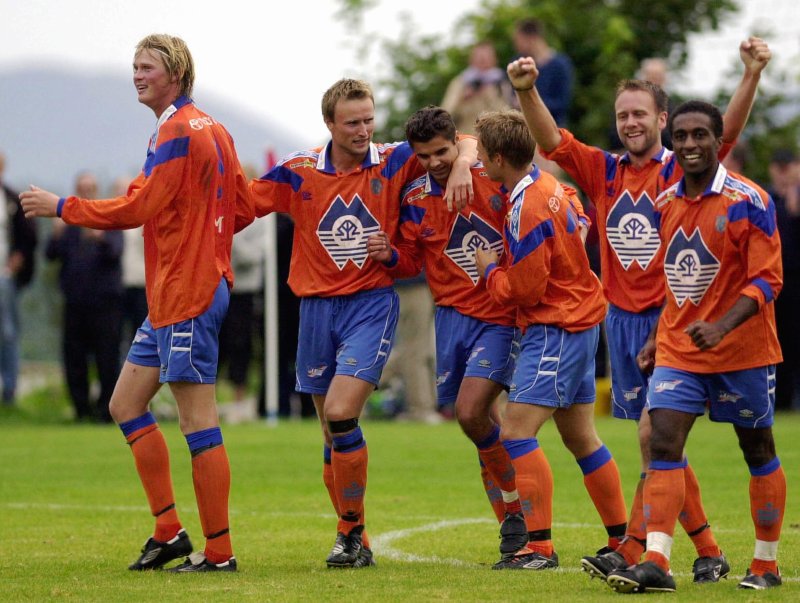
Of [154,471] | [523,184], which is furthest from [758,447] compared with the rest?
[154,471]

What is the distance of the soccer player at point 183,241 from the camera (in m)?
6.93

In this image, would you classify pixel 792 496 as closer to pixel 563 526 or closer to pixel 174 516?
pixel 563 526

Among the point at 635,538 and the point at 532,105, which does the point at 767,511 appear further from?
the point at 532,105

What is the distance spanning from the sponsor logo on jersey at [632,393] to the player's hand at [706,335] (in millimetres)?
1147

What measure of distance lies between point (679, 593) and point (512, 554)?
1.23 metres

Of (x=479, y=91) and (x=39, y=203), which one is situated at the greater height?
(x=479, y=91)

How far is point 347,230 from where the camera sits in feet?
24.3

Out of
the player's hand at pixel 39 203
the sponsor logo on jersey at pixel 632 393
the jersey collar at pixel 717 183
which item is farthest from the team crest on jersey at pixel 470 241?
the player's hand at pixel 39 203

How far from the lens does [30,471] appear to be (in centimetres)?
1176

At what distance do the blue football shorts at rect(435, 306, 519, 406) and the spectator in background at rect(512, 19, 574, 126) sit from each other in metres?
7.49

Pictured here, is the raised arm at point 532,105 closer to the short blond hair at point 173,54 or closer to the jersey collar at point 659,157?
the jersey collar at point 659,157

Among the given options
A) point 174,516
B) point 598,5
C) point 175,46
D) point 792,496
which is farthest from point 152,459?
point 598,5

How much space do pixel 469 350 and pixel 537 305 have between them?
0.58m

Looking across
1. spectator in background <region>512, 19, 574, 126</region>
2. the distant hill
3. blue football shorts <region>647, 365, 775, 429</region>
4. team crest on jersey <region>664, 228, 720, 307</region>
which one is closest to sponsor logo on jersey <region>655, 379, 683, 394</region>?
blue football shorts <region>647, 365, 775, 429</region>
